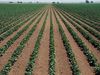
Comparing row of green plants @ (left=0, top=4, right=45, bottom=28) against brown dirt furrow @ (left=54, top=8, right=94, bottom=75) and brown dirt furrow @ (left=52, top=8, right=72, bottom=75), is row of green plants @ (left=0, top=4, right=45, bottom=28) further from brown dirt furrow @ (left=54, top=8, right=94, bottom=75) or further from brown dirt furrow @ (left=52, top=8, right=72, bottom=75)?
brown dirt furrow @ (left=54, top=8, right=94, bottom=75)

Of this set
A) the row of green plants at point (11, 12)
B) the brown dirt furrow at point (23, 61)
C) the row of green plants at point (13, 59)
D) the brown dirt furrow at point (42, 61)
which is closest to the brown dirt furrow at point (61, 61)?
the brown dirt furrow at point (42, 61)

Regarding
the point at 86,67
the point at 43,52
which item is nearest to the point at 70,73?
the point at 86,67

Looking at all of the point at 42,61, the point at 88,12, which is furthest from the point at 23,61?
the point at 88,12

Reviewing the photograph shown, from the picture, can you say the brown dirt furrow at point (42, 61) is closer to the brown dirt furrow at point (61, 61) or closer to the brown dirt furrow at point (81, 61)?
the brown dirt furrow at point (61, 61)

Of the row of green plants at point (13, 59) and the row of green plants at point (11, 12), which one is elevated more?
the row of green plants at point (13, 59)

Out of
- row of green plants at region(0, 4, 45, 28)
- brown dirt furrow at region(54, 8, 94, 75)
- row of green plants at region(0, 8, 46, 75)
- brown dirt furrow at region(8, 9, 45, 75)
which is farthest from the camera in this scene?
row of green plants at region(0, 4, 45, 28)

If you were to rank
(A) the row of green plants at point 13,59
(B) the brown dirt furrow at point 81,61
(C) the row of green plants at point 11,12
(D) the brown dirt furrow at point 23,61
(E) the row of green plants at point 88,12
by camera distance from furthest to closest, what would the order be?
(C) the row of green plants at point 11,12 < (E) the row of green plants at point 88,12 < (B) the brown dirt furrow at point 81,61 < (D) the brown dirt furrow at point 23,61 < (A) the row of green plants at point 13,59

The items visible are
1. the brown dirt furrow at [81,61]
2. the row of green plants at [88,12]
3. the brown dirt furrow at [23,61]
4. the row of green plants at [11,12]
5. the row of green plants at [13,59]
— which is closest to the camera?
the row of green plants at [13,59]

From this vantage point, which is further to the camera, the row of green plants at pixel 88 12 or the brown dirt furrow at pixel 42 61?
the row of green plants at pixel 88 12

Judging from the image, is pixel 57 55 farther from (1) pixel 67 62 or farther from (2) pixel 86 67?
(2) pixel 86 67

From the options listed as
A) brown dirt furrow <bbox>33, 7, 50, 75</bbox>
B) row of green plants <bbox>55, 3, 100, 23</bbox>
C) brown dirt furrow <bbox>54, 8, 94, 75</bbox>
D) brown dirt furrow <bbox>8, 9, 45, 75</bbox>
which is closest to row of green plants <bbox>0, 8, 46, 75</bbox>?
brown dirt furrow <bbox>8, 9, 45, 75</bbox>

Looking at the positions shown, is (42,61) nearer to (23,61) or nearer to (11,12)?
(23,61)

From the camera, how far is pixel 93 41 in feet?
65.4

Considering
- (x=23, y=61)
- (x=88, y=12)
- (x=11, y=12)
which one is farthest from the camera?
(x=11, y=12)
